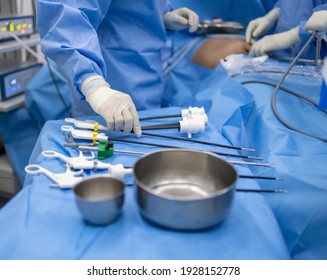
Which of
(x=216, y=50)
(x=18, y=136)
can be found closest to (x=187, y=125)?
(x=216, y=50)

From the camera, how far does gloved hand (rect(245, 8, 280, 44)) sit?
5.84 ft

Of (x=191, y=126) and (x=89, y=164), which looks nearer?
(x=89, y=164)

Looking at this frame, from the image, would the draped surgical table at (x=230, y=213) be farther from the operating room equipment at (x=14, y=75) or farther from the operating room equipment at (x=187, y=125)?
the operating room equipment at (x=14, y=75)

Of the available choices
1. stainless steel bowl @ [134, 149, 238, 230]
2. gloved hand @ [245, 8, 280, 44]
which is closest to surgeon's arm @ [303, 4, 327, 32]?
gloved hand @ [245, 8, 280, 44]

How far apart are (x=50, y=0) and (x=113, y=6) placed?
0.96ft

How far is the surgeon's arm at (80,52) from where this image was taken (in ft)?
3.18

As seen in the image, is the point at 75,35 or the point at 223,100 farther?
the point at 223,100

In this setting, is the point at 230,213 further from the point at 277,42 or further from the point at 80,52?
the point at 277,42

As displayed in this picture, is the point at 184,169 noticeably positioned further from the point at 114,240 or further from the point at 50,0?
the point at 50,0

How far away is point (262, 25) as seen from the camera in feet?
5.82

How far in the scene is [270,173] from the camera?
3.21ft

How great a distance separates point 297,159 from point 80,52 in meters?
0.69

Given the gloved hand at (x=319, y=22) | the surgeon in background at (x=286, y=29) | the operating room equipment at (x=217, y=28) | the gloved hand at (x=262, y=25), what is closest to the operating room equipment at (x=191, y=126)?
the gloved hand at (x=319, y=22)

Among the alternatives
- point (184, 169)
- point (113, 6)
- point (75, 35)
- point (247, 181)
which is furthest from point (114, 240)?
point (113, 6)
